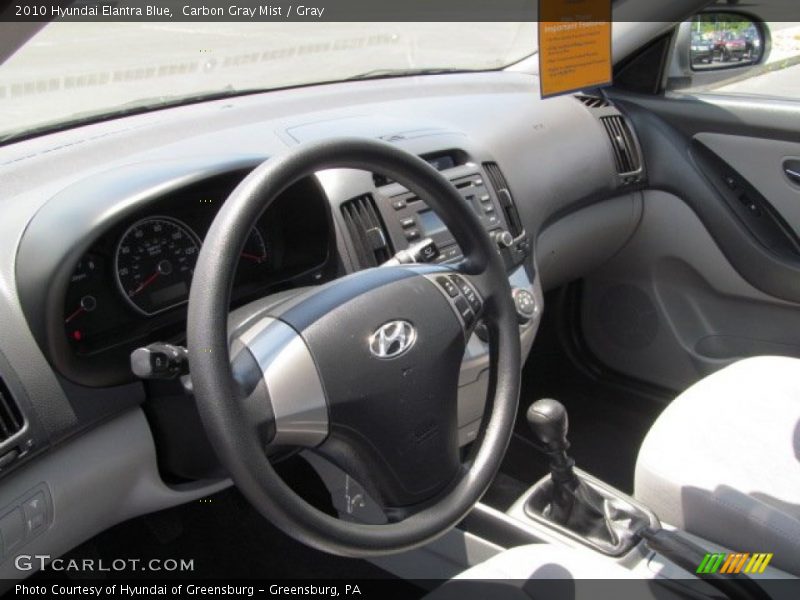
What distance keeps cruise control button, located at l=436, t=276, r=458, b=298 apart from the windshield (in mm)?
677

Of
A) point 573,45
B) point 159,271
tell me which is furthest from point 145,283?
point 573,45

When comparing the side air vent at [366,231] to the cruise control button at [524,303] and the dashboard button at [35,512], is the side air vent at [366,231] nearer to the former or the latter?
the cruise control button at [524,303]

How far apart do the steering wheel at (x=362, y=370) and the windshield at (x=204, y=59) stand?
482mm

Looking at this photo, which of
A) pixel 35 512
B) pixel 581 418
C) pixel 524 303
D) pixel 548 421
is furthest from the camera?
pixel 581 418

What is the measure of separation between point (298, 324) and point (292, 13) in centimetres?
138

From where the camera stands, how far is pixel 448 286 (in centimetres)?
142

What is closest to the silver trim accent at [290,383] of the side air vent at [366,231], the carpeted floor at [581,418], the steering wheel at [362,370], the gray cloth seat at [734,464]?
the steering wheel at [362,370]

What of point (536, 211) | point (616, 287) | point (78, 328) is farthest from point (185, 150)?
point (616, 287)

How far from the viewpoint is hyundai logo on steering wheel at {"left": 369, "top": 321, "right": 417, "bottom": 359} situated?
128 centimetres

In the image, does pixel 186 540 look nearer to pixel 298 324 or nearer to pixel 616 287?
pixel 298 324

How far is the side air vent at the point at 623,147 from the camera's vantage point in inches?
113

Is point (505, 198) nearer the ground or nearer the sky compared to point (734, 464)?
nearer the sky

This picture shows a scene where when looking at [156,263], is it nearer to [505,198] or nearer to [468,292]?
[468,292]

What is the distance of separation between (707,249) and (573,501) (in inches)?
49.7
